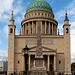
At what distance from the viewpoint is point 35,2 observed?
86.4m

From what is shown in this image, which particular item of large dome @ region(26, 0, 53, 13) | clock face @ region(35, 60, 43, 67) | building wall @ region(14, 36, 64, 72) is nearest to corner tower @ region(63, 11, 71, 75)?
building wall @ region(14, 36, 64, 72)

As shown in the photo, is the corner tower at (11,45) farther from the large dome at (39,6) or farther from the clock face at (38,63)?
the clock face at (38,63)

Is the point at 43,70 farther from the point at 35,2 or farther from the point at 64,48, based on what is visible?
the point at 35,2

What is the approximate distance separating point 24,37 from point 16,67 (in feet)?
39.4

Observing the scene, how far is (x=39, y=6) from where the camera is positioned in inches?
3292

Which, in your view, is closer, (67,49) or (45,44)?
(67,49)

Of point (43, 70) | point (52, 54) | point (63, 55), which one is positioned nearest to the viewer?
point (43, 70)

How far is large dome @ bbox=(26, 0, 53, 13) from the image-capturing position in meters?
83.4

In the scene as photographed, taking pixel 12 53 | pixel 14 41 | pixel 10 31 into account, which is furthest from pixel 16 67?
pixel 10 31

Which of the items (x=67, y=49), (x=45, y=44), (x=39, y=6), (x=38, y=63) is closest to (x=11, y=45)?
(x=45, y=44)

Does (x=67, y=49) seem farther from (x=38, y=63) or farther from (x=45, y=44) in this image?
(x=38, y=63)

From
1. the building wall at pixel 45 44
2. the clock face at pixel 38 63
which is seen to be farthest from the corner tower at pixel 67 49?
the clock face at pixel 38 63

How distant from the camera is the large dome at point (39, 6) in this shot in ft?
274

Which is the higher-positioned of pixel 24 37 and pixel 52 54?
pixel 24 37
